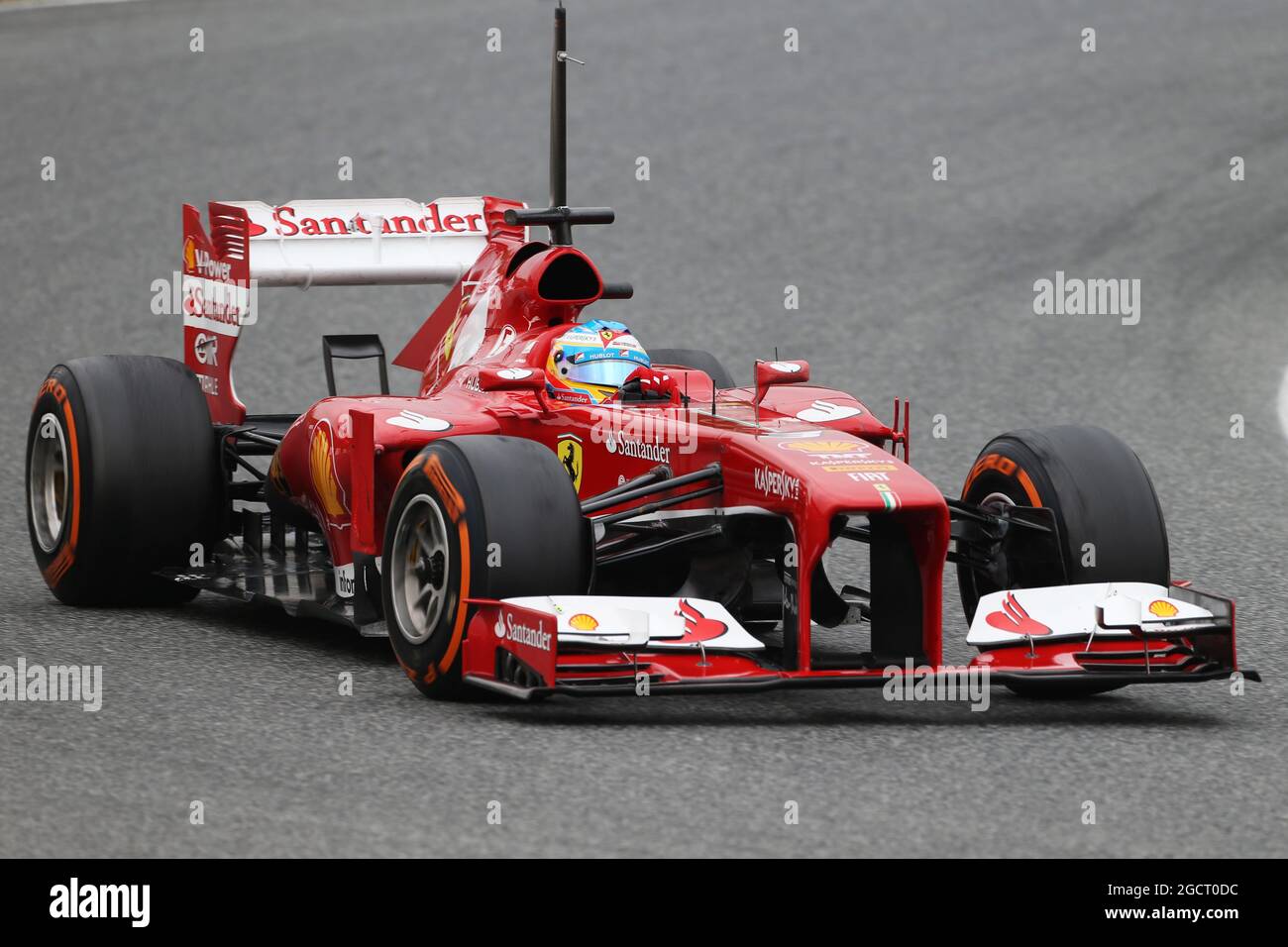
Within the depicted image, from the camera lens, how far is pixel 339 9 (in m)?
27.0

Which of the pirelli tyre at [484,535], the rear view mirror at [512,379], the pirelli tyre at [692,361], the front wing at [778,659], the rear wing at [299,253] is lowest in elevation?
the front wing at [778,659]

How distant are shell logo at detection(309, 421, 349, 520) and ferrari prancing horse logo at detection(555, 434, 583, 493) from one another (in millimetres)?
940

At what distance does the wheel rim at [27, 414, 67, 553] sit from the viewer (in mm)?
9953

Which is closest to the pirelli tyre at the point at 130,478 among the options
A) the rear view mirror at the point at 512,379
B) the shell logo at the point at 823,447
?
the rear view mirror at the point at 512,379

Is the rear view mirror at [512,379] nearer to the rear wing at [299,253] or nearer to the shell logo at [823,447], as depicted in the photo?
the shell logo at [823,447]

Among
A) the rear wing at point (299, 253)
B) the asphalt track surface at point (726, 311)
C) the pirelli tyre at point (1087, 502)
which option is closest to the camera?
the asphalt track surface at point (726, 311)

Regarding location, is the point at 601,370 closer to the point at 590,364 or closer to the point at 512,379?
the point at 590,364

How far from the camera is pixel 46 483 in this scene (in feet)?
33.0

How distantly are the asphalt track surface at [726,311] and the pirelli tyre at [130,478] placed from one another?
19cm

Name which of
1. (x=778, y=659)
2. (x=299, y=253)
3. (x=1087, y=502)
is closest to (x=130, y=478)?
(x=299, y=253)

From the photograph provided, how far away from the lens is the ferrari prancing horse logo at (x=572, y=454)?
333 inches

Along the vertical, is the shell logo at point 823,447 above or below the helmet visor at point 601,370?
below

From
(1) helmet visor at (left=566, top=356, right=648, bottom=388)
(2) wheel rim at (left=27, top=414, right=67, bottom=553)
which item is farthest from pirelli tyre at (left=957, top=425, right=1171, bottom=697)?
(2) wheel rim at (left=27, top=414, right=67, bottom=553)

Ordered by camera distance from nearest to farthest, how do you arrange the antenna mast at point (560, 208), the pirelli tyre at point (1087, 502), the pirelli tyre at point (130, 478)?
the pirelli tyre at point (1087, 502), the pirelli tyre at point (130, 478), the antenna mast at point (560, 208)
